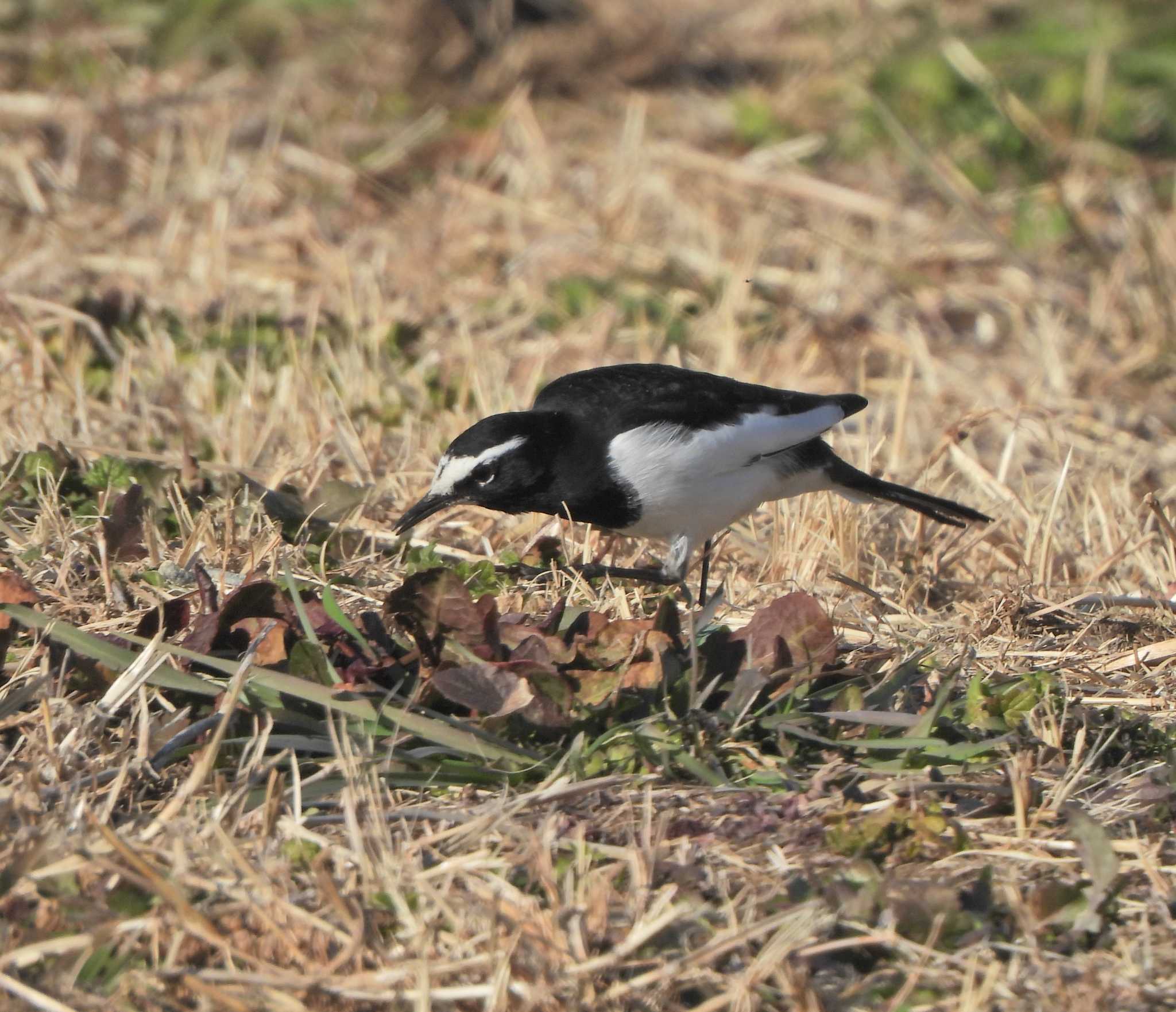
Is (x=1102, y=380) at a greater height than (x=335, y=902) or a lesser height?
lesser

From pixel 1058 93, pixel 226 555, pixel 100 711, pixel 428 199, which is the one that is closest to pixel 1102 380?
pixel 1058 93

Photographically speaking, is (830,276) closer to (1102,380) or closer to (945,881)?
(1102,380)

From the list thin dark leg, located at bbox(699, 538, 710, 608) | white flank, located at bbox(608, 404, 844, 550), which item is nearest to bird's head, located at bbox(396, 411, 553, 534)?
white flank, located at bbox(608, 404, 844, 550)

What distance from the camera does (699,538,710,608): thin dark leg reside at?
5191 mm

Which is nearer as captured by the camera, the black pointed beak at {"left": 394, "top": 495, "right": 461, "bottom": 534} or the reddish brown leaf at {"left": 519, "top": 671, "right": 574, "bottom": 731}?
the reddish brown leaf at {"left": 519, "top": 671, "right": 574, "bottom": 731}

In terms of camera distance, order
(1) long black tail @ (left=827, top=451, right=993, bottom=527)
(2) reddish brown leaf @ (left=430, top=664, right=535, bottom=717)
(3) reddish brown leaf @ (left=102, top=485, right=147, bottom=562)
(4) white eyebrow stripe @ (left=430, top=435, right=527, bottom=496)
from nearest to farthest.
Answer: (2) reddish brown leaf @ (left=430, top=664, right=535, bottom=717) < (3) reddish brown leaf @ (left=102, top=485, right=147, bottom=562) < (4) white eyebrow stripe @ (left=430, top=435, right=527, bottom=496) < (1) long black tail @ (left=827, top=451, right=993, bottom=527)

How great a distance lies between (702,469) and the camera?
508 cm

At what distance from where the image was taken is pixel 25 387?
598 cm

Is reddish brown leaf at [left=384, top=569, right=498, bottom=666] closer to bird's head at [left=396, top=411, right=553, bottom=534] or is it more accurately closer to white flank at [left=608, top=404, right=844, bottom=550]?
bird's head at [left=396, top=411, right=553, bottom=534]

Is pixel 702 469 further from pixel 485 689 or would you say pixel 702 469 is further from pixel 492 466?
pixel 485 689

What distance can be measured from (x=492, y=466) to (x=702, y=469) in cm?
67

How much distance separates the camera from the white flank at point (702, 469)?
5.02 m

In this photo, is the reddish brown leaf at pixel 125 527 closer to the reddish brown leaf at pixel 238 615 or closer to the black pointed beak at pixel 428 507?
the reddish brown leaf at pixel 238 615

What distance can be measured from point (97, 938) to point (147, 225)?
665 cm
